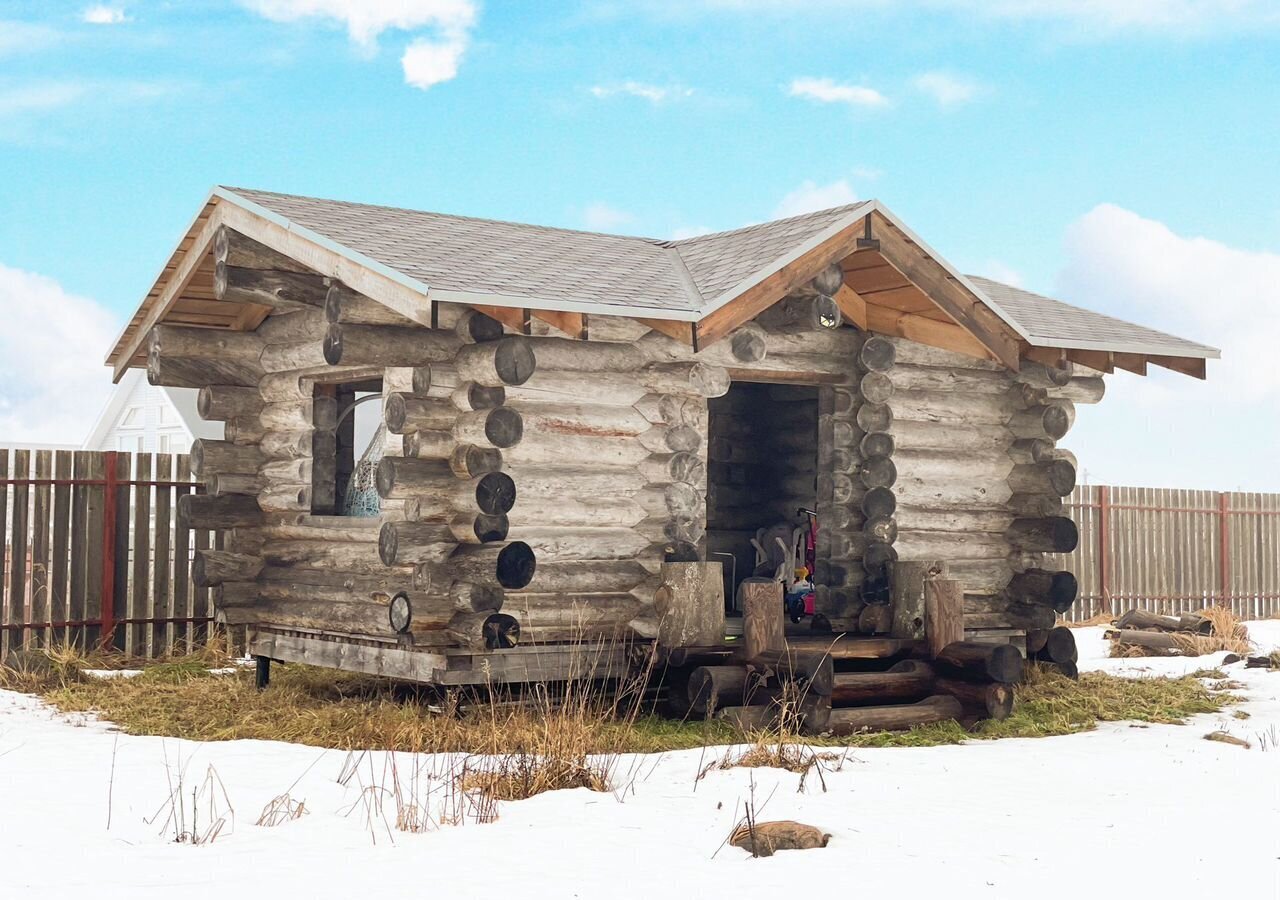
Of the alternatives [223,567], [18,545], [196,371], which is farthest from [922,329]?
[18,545]

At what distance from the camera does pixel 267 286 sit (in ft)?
39.8

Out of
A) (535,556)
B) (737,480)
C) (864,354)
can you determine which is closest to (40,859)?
(535,556)

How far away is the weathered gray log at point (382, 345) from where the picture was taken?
35.6 feet

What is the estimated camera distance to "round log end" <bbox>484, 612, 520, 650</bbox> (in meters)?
11.0

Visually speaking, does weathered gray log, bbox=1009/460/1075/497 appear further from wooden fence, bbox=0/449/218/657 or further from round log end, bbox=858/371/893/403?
wooden fence, bbox=0/449/218/657

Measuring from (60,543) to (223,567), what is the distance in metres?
3.22

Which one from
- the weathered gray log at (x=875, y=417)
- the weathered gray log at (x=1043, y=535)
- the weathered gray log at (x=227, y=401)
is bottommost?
the weathered gray log at (x=1043, y=535)

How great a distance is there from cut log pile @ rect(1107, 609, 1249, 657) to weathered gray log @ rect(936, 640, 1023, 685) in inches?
241

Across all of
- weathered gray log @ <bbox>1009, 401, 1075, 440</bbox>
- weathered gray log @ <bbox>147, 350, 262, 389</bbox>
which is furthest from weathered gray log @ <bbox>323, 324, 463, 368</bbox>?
weathered gray log @ <bbox>1009, 401, 1075, 440</bbox>

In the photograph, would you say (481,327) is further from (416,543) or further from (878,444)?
(878,444)

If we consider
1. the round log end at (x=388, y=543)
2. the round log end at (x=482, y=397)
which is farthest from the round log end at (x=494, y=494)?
the round log end at (x=388, y=543)

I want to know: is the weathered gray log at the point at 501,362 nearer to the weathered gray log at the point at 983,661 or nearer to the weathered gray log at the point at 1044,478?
the weathered gray log at the point at 983,661

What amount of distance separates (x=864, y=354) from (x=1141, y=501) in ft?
40.1

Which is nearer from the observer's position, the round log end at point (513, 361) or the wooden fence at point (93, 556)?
the round log end at point (513, 361)
